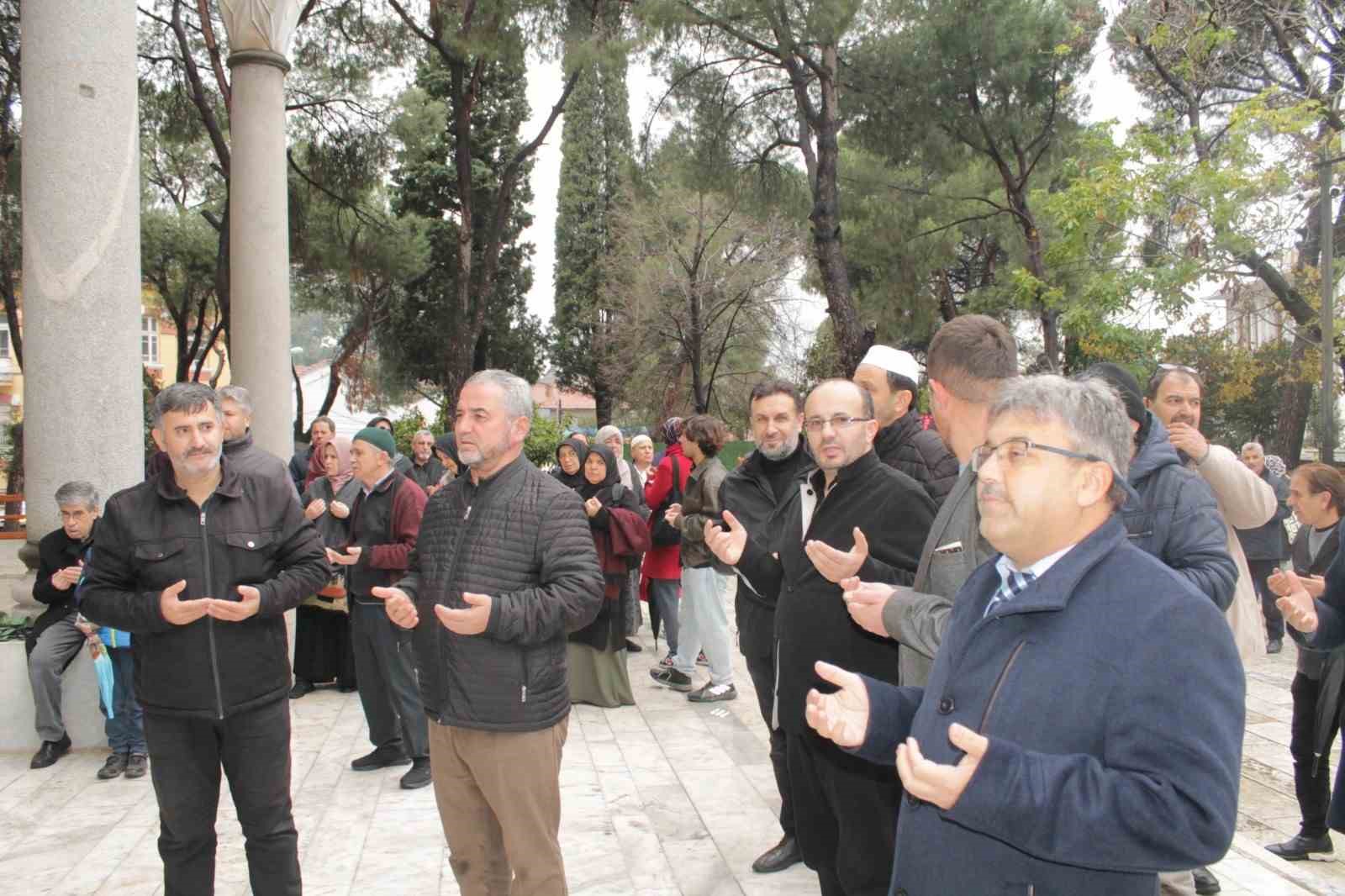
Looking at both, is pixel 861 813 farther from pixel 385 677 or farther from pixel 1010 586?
pixel 385 677

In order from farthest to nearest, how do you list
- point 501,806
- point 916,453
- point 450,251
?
point 450,251 → point 916,453 → point 501,806

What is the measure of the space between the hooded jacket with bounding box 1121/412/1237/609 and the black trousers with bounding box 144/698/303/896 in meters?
3.01

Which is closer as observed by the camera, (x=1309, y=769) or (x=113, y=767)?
(x=1309, y=769)

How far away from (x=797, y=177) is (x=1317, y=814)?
14.2 metres

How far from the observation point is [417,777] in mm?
5477

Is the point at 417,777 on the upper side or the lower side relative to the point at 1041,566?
lower

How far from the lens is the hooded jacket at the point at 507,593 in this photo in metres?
3.17

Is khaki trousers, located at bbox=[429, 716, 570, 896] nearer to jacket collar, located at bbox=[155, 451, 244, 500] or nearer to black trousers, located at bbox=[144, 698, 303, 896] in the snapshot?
black trousers, located at bbox=[144, 698, 303, 896]

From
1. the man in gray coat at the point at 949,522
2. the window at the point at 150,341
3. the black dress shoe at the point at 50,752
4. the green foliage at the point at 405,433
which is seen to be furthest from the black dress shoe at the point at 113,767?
the window at the point at 150,341

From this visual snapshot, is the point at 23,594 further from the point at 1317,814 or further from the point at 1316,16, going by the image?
the point at 1316,16

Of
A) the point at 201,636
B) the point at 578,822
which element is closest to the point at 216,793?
the point at 201,636

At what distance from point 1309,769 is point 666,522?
433 cm

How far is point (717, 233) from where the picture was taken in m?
29.9

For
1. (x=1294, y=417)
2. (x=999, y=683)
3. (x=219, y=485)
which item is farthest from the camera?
(x=1294, y=417)
